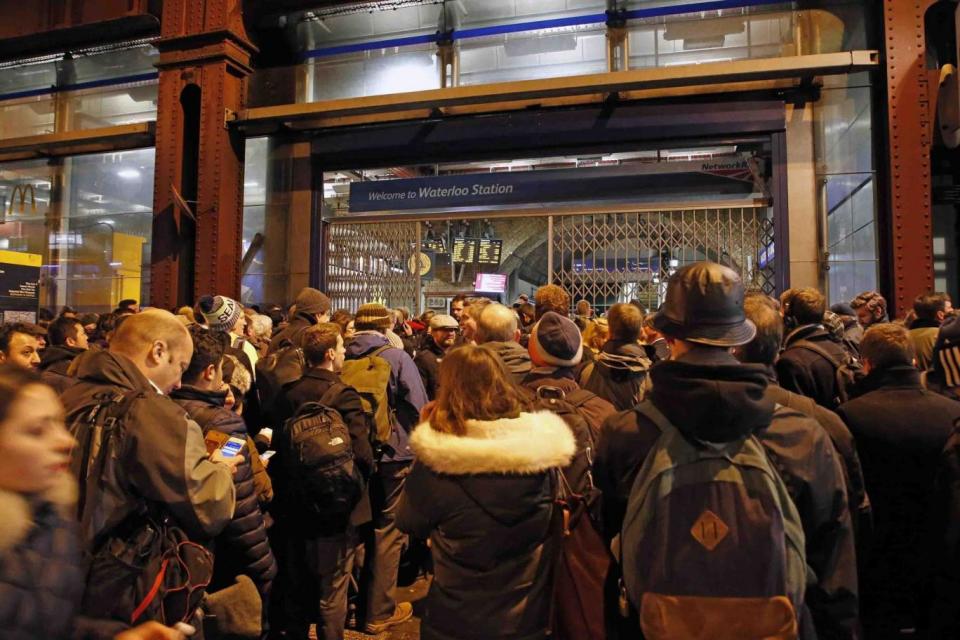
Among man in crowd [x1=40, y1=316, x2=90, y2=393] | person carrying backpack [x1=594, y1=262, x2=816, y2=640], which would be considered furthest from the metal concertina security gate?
person carrying backpack [x1=594, y1=262, x2=816, y2=640]

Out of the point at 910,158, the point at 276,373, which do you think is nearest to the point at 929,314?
the point at 910,158

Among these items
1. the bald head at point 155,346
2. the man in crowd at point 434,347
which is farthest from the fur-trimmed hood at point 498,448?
the man in crowd at point 434,347

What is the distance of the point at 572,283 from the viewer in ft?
29.4

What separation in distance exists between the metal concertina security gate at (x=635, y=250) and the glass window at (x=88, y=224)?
4717mm

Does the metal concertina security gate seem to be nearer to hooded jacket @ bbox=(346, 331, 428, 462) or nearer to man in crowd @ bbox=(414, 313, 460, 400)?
man in crowd @ bbox=(414, 313, 460, 400)

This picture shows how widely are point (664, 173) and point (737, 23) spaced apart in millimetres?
2124

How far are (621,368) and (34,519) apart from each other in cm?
285

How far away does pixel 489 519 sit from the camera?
7.41 ft

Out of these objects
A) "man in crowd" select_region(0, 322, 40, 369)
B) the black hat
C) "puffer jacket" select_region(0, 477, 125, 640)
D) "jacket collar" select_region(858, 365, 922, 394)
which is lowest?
"puffer jacket" select_region(0, 477, 125, 640)

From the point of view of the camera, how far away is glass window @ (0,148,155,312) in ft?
36.3

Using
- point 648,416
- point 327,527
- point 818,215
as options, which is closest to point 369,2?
point 818,215

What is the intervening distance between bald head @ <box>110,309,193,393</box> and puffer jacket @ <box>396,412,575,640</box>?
37.2 inches

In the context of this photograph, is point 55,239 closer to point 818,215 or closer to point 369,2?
point 369,2

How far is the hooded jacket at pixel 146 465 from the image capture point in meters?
2.01
